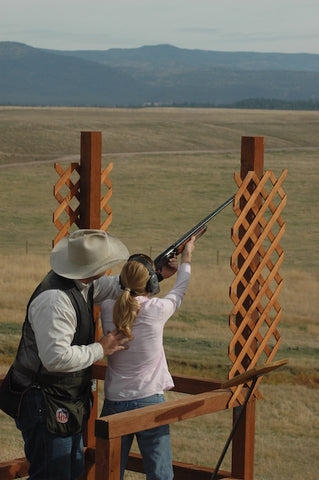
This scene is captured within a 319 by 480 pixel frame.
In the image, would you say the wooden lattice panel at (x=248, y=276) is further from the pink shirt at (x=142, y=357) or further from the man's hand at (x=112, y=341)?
the man's hand at (x=112, y=341)

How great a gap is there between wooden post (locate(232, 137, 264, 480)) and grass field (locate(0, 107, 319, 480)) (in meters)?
4.43

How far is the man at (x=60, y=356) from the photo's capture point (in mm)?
3859

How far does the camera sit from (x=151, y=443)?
4320 mm

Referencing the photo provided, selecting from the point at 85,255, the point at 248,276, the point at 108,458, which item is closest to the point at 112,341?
the point at 85,255

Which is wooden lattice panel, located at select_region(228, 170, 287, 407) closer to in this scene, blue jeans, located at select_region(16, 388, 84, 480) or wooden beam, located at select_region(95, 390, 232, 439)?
wooden beam, located at select_region(95, 390, 232, 439)

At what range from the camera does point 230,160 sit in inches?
2682

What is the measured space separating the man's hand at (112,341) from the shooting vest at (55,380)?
10 centimetres

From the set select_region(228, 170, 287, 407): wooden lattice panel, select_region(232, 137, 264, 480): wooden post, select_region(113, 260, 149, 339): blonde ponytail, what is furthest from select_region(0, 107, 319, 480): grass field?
select_region(113, 260, 149, 339): blonde ponytail

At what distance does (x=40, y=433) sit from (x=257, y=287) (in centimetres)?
167

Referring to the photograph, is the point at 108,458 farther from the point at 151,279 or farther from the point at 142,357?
the point at 151,279

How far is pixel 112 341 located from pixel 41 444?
2.01 ft

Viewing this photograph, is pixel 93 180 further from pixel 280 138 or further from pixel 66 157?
pixel 280 138

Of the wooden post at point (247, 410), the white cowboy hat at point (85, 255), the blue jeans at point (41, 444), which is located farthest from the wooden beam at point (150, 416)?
the white cowboy hat at point (85, 255)

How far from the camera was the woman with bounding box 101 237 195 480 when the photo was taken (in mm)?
3986
